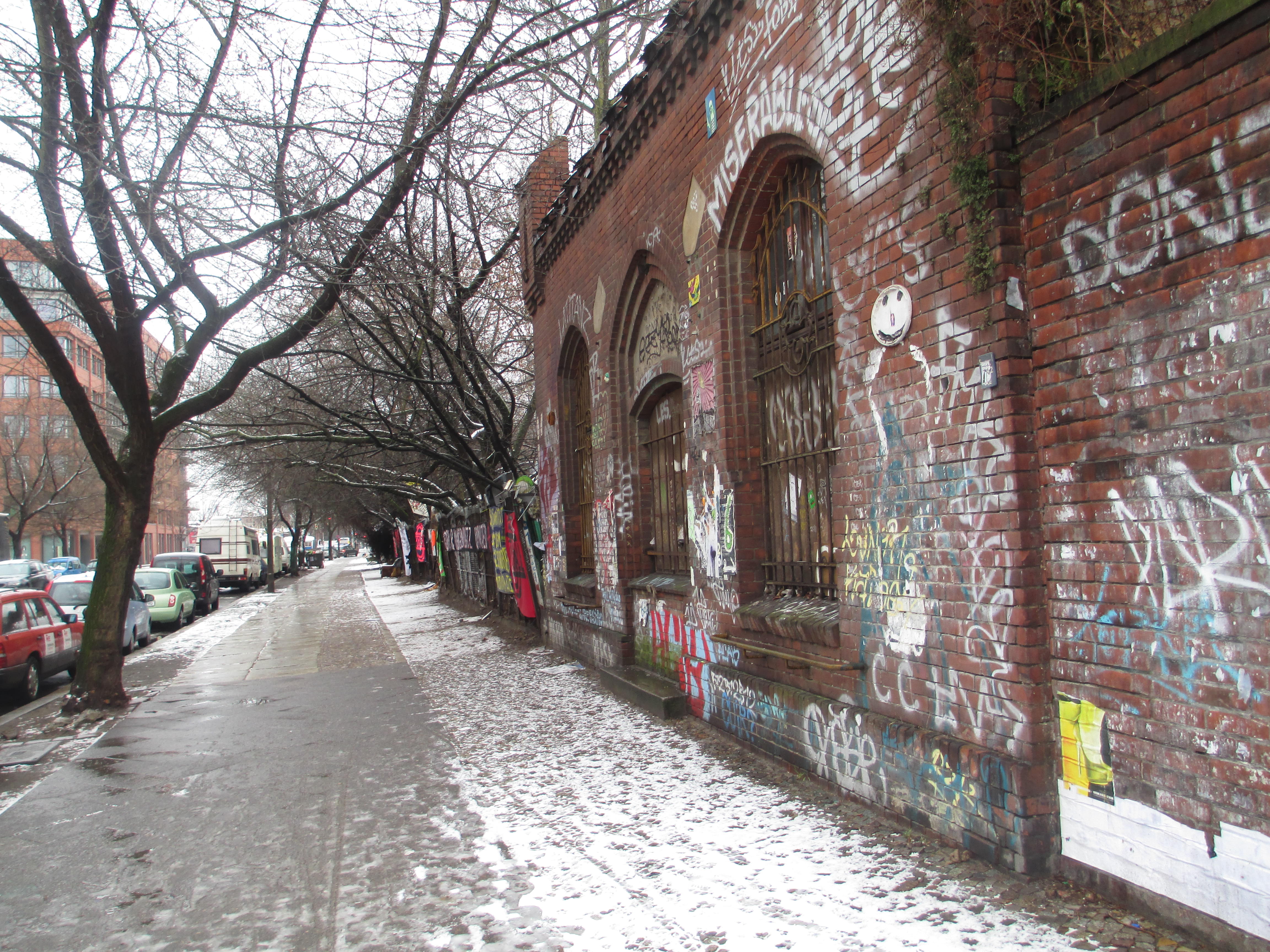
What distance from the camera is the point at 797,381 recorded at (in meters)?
5.68

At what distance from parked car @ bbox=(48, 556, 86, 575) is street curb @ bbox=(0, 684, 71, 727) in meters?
25.2

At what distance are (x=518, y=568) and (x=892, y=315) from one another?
1111 centimetres

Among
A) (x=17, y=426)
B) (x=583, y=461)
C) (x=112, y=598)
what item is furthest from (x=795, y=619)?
(x=17, y=426)

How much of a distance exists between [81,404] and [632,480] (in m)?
6.46

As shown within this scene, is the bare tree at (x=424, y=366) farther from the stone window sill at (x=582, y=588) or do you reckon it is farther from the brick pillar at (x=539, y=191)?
the stone window sill at (x=582, y=588)

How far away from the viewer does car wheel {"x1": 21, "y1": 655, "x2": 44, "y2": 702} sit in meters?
10.4

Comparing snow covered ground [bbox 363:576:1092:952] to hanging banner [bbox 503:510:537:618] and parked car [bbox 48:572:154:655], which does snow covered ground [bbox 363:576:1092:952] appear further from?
parked car [bbox 48:572:154:655]

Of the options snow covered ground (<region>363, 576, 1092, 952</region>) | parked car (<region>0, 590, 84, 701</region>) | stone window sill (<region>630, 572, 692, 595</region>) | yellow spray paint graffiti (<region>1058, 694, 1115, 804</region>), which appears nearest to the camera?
yellow spray paint graffiti (<region>1058, 694, 1115, 804</region>)

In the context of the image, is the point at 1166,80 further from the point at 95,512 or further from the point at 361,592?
the point at 95,512

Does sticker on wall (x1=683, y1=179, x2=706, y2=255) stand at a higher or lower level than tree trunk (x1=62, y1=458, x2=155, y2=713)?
higher

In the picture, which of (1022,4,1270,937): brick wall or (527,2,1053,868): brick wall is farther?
(527,2,1053,868): brick wall

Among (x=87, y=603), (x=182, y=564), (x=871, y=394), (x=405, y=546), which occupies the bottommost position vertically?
(x=87, y=603)

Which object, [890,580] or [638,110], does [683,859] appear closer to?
[890,580]

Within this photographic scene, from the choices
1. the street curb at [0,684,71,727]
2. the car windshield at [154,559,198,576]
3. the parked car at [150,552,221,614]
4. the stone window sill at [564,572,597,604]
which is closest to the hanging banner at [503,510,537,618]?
the stone window sill at [564,572,597,604]
